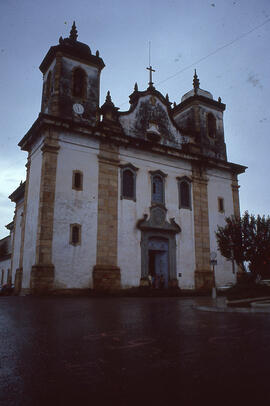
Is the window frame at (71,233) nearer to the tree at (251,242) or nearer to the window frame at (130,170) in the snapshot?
the window frame at (130,170)

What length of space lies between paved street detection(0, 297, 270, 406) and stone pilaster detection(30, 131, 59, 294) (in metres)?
12.2

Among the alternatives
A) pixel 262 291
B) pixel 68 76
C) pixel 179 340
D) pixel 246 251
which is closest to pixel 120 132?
pixel 68 76

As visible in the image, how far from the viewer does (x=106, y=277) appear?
20.0 m

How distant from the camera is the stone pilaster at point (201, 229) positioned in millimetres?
24172

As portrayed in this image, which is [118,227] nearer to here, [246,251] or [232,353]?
[246,251]

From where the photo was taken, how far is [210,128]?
96.9ft

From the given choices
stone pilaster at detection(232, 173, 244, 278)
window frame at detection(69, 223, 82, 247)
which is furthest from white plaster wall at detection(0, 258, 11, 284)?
stone pilaster at detection(232, 173, 244, 278)

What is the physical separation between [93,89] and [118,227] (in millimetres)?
9945

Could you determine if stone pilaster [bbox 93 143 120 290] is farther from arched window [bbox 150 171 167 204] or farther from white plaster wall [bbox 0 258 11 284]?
white plaster wall [bbox 0 258 11 284]

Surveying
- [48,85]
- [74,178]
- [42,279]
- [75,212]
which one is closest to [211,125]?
[48,85]

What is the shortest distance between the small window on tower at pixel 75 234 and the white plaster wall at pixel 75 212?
189mm

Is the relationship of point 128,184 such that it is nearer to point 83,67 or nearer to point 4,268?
point 83,67

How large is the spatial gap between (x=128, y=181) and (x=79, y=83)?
7757mm

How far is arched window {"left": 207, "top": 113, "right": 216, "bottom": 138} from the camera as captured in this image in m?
29.4
